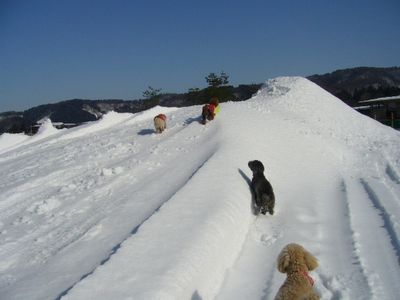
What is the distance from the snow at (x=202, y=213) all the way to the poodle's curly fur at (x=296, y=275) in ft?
3.77

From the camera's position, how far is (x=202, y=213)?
25.1 ft

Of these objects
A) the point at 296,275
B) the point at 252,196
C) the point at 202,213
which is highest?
the point at 296,275

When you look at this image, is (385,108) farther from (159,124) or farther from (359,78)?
(359,78)

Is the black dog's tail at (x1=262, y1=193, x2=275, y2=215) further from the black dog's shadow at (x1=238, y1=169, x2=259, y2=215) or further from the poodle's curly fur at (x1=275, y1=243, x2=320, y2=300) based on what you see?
the poodle's curly fur at (x1=275, y1=243, x2=320, y2=300)

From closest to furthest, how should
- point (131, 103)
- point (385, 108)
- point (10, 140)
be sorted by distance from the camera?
point (10, 140) → point (385, 108) → point (131, 103)

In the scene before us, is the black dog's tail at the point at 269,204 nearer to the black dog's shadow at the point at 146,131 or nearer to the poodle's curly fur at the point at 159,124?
the poodle's curly fur at the point at 159,124

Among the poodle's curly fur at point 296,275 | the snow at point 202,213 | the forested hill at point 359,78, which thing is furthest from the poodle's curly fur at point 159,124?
the forested hill at point 359,78

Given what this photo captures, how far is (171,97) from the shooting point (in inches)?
3002

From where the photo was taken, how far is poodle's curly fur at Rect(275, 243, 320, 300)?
4.20m

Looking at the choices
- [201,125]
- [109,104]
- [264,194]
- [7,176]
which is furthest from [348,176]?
[109,104]

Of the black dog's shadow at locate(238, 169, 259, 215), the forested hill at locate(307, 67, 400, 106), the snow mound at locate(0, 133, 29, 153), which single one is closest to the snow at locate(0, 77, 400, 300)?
the black dog's shadow at locate(238, 169, 259, 215)

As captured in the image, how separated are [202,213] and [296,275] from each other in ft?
11.3

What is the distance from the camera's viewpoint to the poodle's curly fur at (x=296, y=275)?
420 cm

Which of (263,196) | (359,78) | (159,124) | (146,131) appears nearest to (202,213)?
(263,196)
